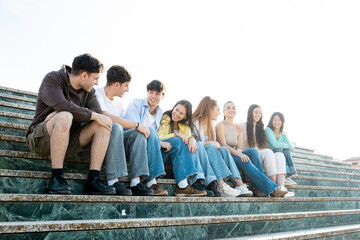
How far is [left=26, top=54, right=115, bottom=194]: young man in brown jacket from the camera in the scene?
202 centimetres

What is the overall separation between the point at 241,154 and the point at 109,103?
150 centimetres

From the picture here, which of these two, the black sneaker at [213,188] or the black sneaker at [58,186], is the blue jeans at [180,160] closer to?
the black sneaker at [213,188]

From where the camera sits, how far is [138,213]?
2.09 m

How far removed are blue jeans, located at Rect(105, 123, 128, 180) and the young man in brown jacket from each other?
9cm

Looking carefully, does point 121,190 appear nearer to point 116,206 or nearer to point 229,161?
point 116,206

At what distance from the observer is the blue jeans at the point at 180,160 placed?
8.86 ft

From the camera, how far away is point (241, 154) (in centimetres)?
334

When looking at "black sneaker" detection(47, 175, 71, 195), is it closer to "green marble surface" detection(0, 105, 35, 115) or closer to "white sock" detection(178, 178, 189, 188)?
"white sock" detection(178, 178, 189, 188)

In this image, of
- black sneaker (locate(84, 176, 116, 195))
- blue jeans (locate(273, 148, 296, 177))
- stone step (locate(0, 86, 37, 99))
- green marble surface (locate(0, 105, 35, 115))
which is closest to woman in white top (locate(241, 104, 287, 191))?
blue jeans (locate(273, 148, 296, 177))

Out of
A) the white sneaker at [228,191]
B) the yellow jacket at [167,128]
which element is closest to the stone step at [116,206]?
the white sneaker at [228,191]

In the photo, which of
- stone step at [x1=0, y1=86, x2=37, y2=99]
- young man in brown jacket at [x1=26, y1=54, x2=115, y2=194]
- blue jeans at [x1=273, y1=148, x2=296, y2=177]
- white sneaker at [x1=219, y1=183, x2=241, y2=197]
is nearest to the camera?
young man in brown jacket at [x1=26, y1=54, x2=115, y2=194]

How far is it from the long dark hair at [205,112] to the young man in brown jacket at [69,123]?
147 centimetres

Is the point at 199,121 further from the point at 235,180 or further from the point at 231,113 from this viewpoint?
the point at 235,180

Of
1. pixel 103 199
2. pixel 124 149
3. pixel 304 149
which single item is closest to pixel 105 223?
pixel 103 199
